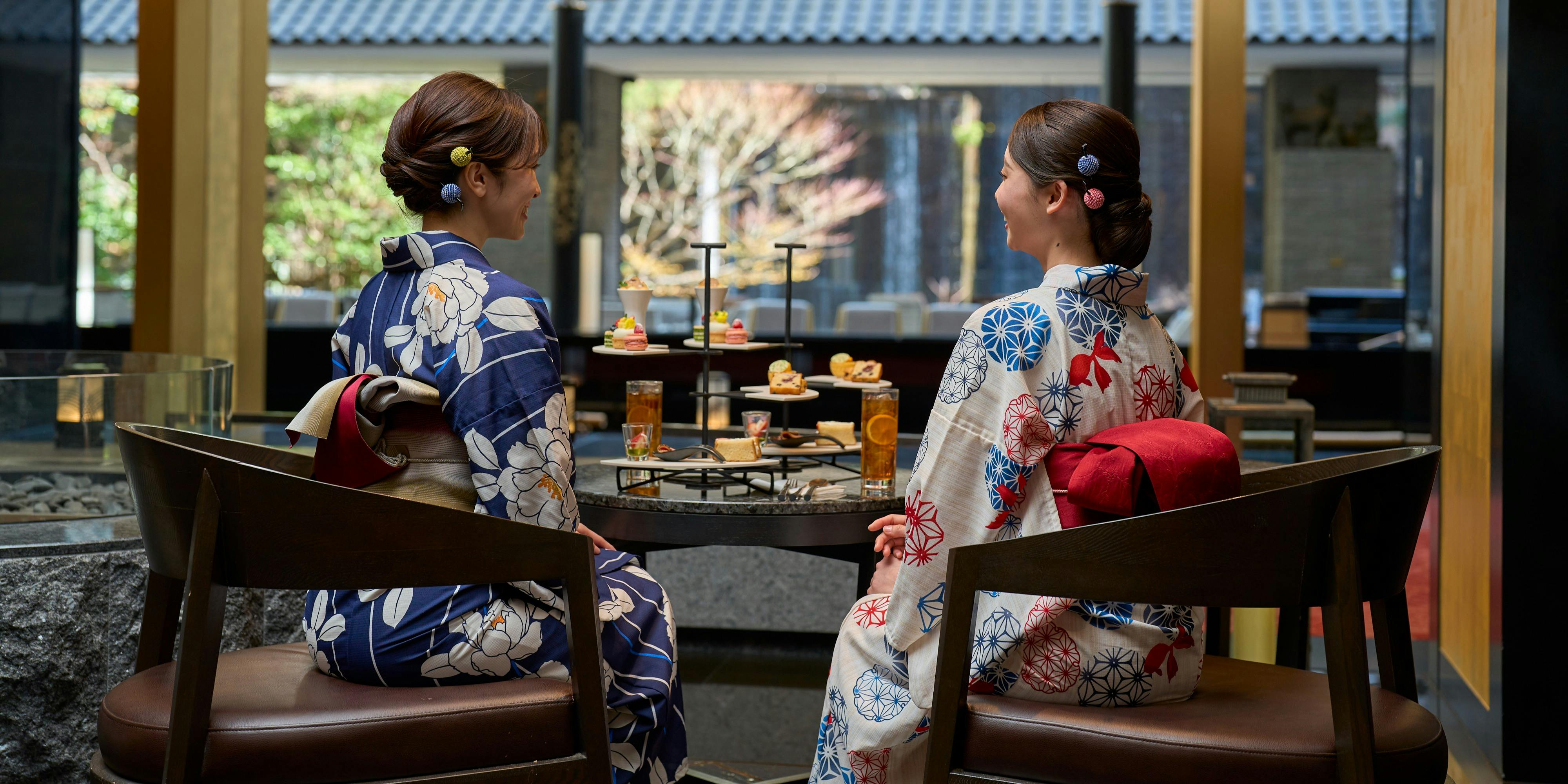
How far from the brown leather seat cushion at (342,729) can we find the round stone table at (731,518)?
54 cm

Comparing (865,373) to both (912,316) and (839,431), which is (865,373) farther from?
(912,316)

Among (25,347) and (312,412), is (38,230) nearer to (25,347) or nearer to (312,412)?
(25,347)

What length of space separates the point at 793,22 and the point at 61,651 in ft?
29.2

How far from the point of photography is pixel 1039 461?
1587 mm

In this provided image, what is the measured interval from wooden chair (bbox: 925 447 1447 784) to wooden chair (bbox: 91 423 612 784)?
0.44 meters

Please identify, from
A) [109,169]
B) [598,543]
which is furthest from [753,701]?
[109,169]

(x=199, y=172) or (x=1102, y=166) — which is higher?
(x=199, y=172)

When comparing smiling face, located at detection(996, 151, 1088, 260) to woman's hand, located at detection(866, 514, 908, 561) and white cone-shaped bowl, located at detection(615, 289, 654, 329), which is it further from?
white cone-shaped bowl, located at detection(615, 289, 654, 329)

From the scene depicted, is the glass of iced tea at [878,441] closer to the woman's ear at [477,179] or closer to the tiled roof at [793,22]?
the woman's ear at [477,179]

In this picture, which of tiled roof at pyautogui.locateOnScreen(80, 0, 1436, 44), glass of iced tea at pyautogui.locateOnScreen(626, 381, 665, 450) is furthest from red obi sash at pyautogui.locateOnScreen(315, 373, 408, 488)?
tiled roof at pyautogui.locateOnScreen(80, 0, 1436, 44)

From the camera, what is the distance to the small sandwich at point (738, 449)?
2.25 meters

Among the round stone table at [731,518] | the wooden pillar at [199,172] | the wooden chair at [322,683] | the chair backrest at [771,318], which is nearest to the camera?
the wooden chair at [322,683]

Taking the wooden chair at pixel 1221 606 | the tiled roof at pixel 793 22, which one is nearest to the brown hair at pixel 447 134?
the wooden chair at pixel 1221 606

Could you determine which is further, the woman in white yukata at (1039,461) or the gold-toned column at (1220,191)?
the gold-toned column at (1220,191)
